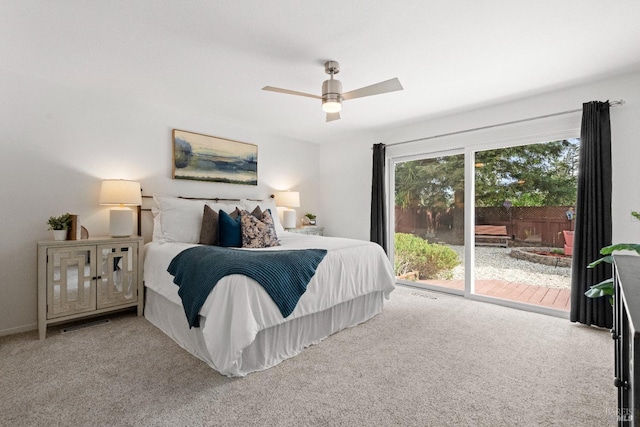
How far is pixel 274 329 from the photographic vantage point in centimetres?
237

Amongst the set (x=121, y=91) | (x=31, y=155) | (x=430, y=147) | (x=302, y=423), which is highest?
(x=121, y=91)

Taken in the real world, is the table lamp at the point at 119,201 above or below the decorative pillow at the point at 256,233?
above

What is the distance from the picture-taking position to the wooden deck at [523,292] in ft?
11.5

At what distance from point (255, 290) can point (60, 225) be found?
2.12 m

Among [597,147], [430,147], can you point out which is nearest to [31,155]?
[430,147]

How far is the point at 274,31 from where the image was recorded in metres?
2.24

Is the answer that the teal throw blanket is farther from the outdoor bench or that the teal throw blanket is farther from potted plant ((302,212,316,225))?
potted plant ((302,212,316,225))

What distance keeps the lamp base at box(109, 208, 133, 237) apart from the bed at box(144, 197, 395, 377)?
30cm

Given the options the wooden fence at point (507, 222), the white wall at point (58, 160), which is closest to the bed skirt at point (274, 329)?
the white wall at point (58, 160)

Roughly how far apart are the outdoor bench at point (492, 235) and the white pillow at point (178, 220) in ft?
11.3

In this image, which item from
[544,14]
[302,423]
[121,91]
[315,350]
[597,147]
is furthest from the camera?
[121,91]

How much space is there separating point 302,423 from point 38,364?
2034 millimetres

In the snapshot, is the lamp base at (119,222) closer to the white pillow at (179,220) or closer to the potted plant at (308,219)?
the white pillow at (179,220)

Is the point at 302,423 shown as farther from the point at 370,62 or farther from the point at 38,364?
the point at 370,62
